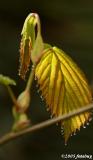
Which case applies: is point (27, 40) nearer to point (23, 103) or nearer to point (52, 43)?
point (23, 103)

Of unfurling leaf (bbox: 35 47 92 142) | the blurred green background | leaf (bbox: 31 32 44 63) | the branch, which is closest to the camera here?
the branch

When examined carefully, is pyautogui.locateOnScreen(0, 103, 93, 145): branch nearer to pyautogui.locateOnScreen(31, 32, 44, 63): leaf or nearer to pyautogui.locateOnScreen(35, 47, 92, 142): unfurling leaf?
pyautogui.locateOnScreen(31, 32, 44, 63): leaf

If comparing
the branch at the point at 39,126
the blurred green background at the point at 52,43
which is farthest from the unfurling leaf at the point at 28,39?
the blurred green background at the point at 52,43

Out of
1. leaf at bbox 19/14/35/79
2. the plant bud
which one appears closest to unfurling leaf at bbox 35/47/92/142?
leaf at bbox 19/14/35/79

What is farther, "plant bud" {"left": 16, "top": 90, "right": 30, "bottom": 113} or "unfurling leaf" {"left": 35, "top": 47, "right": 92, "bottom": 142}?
"unfurling leaf" {"left": 35, "top": 47, "right": 92, "bottom": 142}

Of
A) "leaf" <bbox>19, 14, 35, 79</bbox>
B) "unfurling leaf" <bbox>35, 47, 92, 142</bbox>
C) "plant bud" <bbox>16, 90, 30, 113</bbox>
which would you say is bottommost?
"unfurling leaf" <bbox>35, 47, 92, 142</bbox>

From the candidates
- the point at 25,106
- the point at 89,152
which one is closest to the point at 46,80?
the point at 25,106
